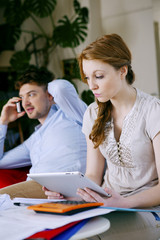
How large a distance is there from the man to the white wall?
2405 mm

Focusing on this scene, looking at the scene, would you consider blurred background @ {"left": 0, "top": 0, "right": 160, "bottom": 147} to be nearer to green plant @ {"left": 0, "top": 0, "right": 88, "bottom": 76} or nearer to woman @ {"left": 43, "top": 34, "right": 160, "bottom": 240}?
green plant @ {"left": 0, "top": 0, "right": 88, "bottom": 76}

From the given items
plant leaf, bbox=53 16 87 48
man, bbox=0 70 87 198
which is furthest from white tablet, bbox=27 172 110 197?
plant leaf, bbox=53 16 87 48

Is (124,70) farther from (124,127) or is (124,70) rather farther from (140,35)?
(140,35)

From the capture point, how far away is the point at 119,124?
1.44 meters

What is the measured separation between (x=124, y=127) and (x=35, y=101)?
1077 mm

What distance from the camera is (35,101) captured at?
2326 millimetres

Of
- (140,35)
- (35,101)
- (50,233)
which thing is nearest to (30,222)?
(50,233)

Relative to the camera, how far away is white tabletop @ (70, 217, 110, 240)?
2.59 feet

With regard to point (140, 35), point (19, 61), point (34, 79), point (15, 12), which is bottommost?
point (34, 79)

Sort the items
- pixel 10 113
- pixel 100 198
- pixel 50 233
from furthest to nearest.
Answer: pixel 10 113, pixel 100 198, pixel 50 233

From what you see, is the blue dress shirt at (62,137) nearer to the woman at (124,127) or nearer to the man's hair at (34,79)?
the man's hair at (34,79)

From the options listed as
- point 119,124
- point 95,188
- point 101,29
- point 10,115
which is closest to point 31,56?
point 101,29

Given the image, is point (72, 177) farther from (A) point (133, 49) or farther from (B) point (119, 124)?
(A) point (133, 49)

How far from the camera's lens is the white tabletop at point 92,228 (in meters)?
0.79
